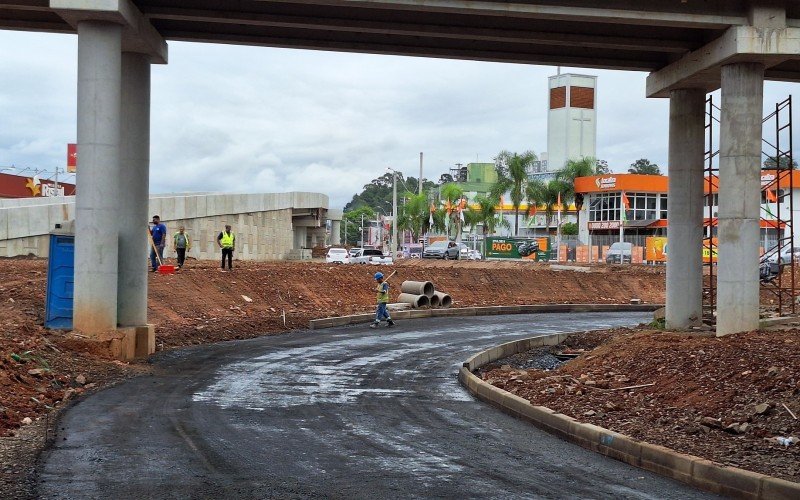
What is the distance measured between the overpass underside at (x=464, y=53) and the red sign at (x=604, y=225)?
68.5m

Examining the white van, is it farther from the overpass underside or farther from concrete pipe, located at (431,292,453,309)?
the overpass underside

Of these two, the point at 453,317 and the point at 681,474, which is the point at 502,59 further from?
the point at 681,474

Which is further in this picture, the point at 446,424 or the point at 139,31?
the point at 139,31

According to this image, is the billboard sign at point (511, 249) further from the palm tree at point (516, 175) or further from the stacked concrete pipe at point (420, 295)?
the stacked concrete pipe at point (420, 295)

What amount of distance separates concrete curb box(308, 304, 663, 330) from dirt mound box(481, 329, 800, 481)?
40.6 feet

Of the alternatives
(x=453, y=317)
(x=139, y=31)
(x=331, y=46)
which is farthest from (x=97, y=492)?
(x=453, y=317)

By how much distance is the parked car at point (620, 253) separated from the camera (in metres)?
70.6

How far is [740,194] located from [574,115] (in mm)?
123039

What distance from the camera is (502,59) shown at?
24078mm

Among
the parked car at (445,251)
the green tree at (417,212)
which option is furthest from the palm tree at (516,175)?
the green tree at (417,212)

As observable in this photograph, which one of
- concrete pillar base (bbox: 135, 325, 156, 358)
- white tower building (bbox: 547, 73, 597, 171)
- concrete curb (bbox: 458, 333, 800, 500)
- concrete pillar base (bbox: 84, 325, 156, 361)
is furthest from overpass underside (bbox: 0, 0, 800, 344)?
white tower building (bbox: 547, 73, 597, 171)

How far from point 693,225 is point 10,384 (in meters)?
17.5

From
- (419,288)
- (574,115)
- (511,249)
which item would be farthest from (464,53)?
(574,115)

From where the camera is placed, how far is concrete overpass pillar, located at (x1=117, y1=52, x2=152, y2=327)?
2027cm
